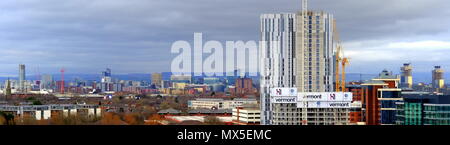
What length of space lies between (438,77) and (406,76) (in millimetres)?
2582

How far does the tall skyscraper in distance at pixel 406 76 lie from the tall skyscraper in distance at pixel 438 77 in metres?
1.34

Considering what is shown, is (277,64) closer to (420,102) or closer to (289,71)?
(289,71)

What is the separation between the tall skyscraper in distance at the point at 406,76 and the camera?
2905 centimetres

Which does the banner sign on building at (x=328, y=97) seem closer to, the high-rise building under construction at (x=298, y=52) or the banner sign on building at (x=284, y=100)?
the banner sign on building at (x=284, y=100)

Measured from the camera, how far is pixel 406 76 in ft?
101

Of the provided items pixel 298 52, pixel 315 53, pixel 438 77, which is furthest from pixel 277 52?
pixel 438 77

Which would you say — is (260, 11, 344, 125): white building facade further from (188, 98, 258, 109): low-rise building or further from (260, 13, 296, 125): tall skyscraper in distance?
(188, 98, 258, 109): low-rise building

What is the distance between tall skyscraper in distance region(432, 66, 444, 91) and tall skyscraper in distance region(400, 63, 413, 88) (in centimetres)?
134

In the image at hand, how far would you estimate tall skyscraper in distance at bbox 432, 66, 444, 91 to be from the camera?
27591 millimetres

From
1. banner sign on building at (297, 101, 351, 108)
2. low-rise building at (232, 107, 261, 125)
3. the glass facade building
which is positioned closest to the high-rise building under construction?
low-rise building at (232, 107, 261, 125)

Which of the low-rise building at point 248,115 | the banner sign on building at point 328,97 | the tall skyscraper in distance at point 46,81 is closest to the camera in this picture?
the banner sign on building at point 328,97

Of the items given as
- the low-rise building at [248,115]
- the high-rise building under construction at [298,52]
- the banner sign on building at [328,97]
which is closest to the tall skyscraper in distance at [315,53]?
the high-rise building under construction at [298,52]
